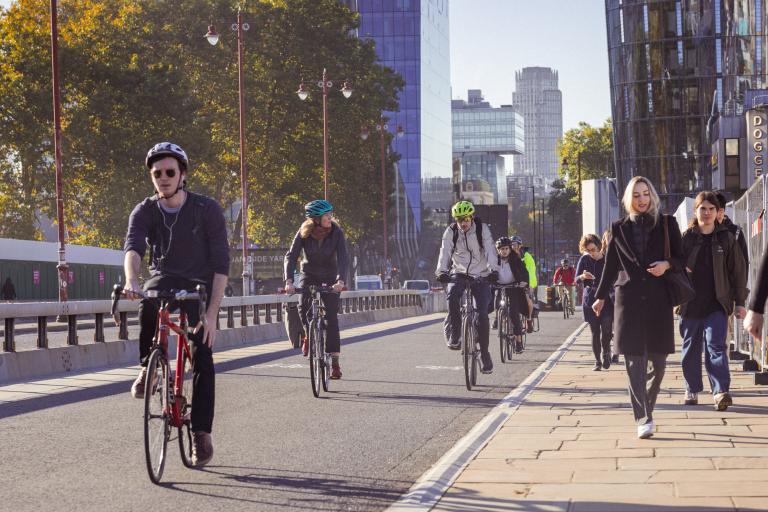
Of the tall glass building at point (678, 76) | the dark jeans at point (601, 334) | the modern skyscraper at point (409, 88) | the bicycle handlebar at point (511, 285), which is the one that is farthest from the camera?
the modern skyscraper at point (409, 88)

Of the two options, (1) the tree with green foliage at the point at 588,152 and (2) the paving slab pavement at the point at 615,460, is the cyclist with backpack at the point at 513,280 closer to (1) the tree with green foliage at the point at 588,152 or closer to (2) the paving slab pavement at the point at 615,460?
(2) the paving slab pavement at the point at 615,460

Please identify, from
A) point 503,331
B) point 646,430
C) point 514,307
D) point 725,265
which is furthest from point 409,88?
point 646,430

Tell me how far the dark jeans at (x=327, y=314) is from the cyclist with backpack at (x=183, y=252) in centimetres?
495

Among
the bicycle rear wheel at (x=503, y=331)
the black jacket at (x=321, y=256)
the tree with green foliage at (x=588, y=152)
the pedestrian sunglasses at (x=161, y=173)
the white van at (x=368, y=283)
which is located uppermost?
the tree with green foliage at (x=588, y=152)

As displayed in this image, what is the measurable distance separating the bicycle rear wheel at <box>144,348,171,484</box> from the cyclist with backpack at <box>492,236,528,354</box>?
38.4 ft

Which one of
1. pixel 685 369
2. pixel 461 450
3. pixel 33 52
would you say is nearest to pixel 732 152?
pixel 33 52

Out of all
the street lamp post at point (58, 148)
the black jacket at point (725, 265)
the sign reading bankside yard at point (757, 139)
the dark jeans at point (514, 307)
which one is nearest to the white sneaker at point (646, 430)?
the black jacket at point (725, 265)

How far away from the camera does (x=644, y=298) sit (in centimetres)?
867

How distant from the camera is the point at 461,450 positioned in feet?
26.3

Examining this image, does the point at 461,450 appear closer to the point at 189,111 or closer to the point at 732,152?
the point at 189,111

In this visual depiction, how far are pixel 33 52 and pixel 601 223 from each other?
19817mm

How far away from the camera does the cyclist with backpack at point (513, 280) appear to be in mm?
18453

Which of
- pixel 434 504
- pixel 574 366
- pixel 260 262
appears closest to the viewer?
pixel 434 504

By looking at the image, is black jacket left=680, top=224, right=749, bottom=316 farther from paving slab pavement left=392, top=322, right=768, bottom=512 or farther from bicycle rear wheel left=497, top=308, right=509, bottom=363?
bicycle rear wheel left=497, top=308, right=509, bottom=363
